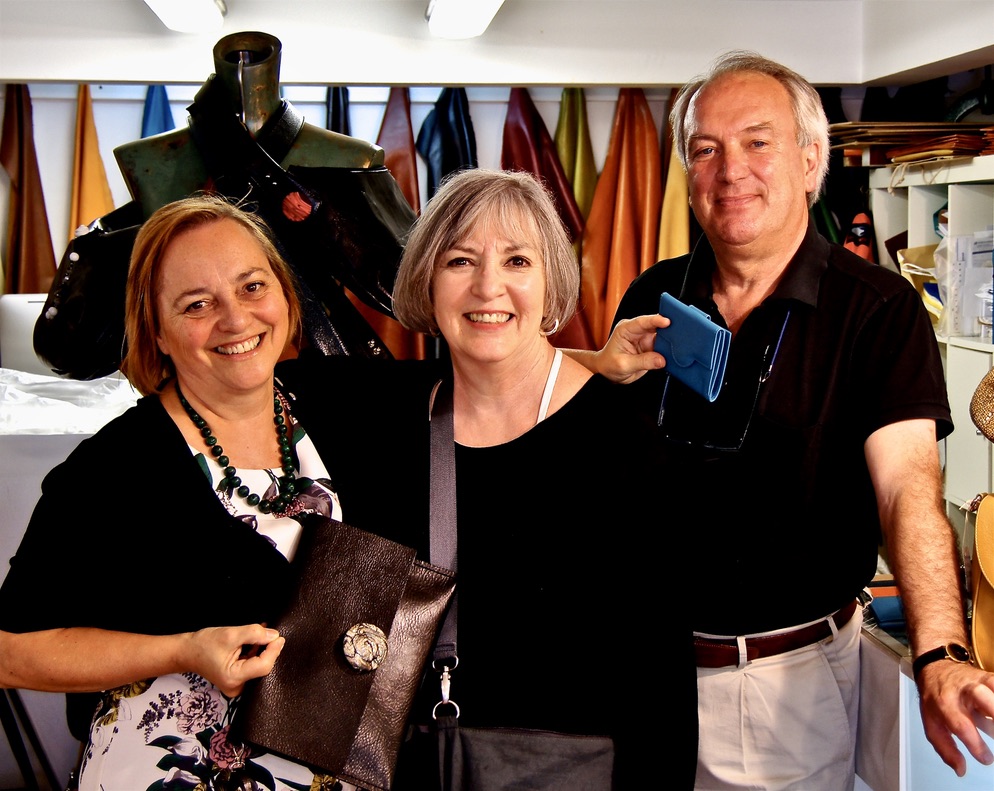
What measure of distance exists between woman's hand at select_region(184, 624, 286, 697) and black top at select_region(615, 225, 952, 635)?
→ 689mm

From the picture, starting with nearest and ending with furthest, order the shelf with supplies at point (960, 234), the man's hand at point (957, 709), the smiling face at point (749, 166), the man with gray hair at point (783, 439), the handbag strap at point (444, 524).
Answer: the man's hand at point (957, 709)
the handbag strap at point (444, 524)
the man with gray hair at point (783, 439)
the smiling face at point (749, 166)
the shelf with supplies at point (960, 234)

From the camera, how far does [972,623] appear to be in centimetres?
126

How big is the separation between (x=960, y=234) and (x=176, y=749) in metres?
2.87

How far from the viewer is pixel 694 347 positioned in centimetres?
147

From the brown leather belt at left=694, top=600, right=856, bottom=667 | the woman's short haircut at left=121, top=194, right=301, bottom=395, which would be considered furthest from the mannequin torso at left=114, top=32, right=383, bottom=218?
the brown leather belt at left=694, top=600, right=856, bottom=667

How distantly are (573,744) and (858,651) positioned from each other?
0.69 meters

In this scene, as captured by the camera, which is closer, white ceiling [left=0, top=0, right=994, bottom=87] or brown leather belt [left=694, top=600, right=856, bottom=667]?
brown leather belt [left=694, top=600, right=856, bottom=667]

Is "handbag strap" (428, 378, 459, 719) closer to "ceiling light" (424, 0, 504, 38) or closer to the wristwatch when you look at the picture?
the wristwatch

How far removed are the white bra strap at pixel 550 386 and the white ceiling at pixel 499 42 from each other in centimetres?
242

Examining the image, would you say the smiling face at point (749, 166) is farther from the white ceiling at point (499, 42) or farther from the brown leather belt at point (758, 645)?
the white ceiling at point (499, 42)

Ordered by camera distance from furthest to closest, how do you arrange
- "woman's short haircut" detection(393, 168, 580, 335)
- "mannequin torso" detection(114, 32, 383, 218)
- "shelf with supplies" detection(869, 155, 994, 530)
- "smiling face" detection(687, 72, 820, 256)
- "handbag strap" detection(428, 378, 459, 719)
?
"shelf with supplies" detection(869, 155, 994, 530) < "mannequin torso" detection(114, 32, 383, 218) < "smiling face" detection(687, 72, 820, 256) < "woman's short haircut" detection(393, 168, 580, 335) < "handbag strap" detection(428, 378, 459, 719)

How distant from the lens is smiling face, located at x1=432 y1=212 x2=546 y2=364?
1450mm

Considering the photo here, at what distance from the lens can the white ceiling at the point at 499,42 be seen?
3484 mm

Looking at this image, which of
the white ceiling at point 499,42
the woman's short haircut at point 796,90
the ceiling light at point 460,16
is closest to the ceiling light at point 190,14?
the white ceiling at point 499,42
